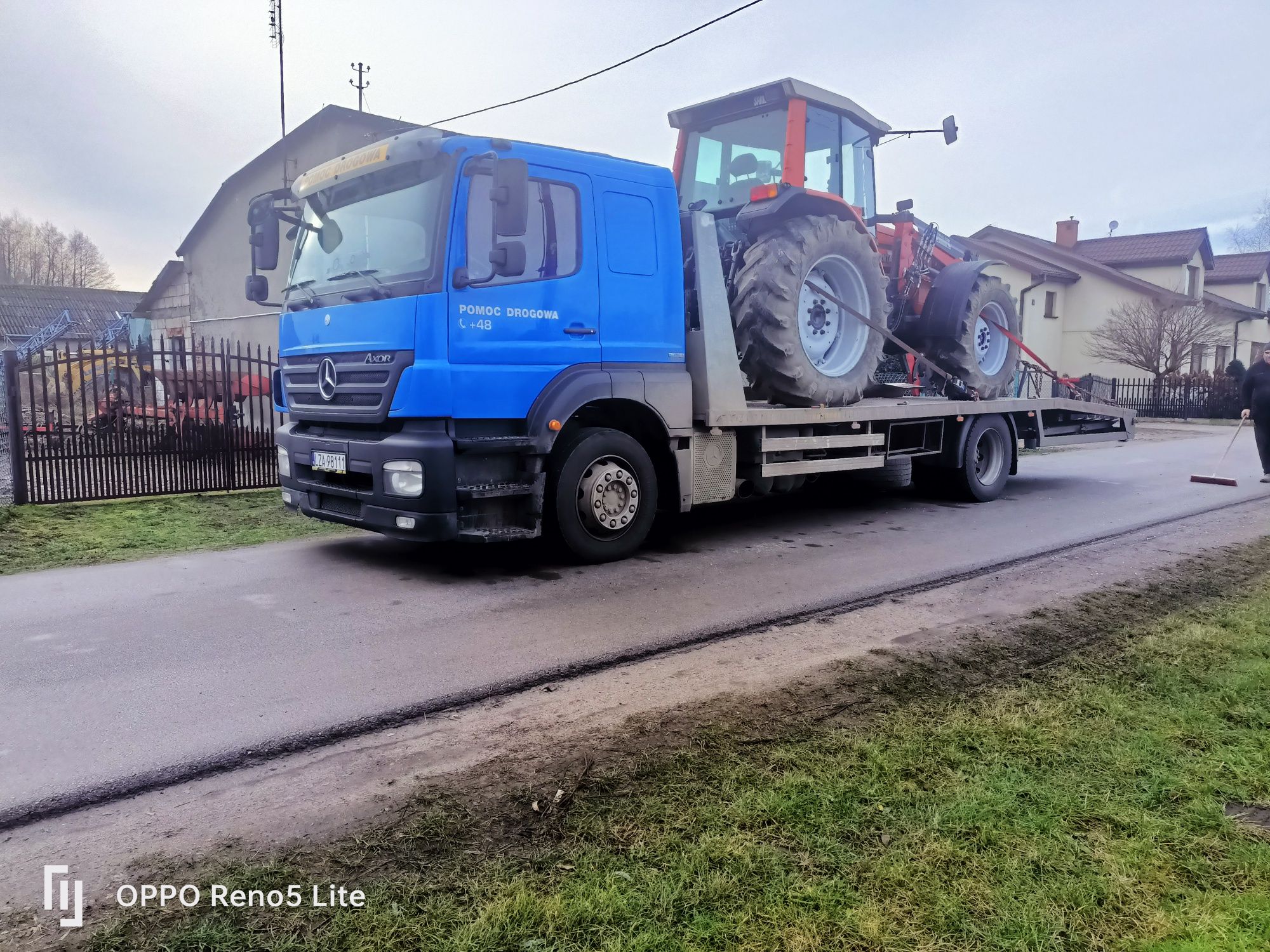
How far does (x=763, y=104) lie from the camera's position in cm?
874

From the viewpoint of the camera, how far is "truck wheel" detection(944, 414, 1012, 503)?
1001cm

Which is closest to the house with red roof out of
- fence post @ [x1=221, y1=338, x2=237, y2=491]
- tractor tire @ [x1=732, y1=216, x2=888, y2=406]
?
tractor tire @ [x1=732, y1=216, x2=888, y2=406]

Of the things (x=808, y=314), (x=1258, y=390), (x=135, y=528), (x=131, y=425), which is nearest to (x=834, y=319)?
(x=808, y=314)

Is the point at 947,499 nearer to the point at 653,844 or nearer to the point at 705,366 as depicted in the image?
the point at 705,366

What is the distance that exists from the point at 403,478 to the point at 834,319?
4759 mm

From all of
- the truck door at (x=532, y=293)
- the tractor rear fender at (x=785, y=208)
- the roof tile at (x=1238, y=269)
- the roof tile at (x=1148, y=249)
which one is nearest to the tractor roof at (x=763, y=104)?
the tractor rear fender at (x=785, y=208)

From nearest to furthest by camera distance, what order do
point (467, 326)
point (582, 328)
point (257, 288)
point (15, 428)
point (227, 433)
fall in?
point (467, 326), point (582, 328), point (257, 288), point (15, 428), point (227, 433)

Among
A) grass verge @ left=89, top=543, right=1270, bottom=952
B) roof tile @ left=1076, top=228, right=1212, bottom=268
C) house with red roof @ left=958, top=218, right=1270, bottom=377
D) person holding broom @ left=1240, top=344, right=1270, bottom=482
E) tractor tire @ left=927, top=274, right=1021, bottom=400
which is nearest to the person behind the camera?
grass verge @ left=89, top=543, right=1270, bottom=952

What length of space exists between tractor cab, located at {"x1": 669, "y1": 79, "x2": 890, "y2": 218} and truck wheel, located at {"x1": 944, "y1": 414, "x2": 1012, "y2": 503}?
2838 mm

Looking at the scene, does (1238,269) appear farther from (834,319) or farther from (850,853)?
(850,853)

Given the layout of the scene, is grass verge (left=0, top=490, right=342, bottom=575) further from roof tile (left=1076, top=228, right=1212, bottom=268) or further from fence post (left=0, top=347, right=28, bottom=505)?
roof tile (left=1076, top=228, right=1212, bottom=268)

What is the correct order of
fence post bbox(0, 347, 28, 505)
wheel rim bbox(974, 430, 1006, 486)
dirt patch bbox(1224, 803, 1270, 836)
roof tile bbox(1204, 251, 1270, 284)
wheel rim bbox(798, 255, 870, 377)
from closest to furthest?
dirt patch bbox(1224, 803, 1270, 836) → wheel rim bbox(798, 255, 870, 377) → fence post bbox(0, 347, 28, 505) → wheel rim bbox(974, 430, 1006, 486) → roof tile bbox(1204, 251, 1270, 284)

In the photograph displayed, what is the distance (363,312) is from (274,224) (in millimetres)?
Answer: 2031

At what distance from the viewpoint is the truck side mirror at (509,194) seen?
5.46m
